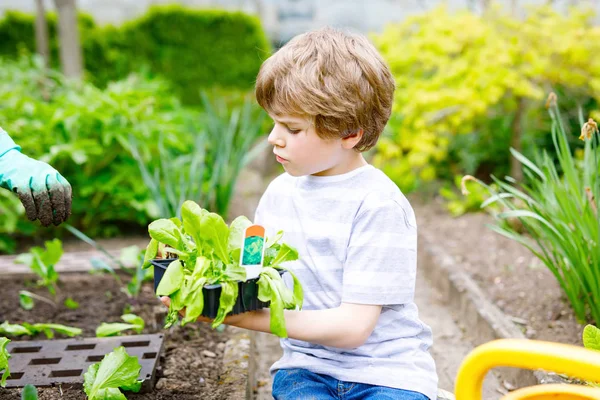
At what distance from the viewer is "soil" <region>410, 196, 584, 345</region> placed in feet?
8.29

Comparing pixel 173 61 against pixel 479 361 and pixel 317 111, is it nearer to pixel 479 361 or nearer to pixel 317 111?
pixel 317 111

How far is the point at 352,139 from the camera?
159 centimetres

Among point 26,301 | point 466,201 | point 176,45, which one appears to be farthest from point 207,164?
point 176,45

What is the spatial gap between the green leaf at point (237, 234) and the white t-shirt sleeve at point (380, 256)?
31cm

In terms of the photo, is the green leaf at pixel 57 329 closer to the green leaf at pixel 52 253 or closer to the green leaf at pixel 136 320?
the green leaf at pixel 136 320

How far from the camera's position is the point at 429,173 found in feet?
16.3

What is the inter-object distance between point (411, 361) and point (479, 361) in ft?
1.77

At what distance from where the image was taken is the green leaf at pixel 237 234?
134 centimetres

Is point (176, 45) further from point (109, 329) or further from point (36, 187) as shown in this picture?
point (36, 187)

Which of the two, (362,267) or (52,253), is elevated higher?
(362,267)

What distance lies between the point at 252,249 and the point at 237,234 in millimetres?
95

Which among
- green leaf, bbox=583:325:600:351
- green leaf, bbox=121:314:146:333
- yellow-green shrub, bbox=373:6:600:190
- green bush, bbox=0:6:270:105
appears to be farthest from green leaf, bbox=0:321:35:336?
green bush, bbox=0:6:270:105

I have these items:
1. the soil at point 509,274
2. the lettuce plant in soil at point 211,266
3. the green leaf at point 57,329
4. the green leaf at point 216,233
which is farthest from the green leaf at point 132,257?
the soil at point 509,274

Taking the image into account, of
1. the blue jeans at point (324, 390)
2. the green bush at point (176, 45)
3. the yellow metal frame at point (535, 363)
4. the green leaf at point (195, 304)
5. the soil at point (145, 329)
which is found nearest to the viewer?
the yellow metal frame at point (535, 363)
